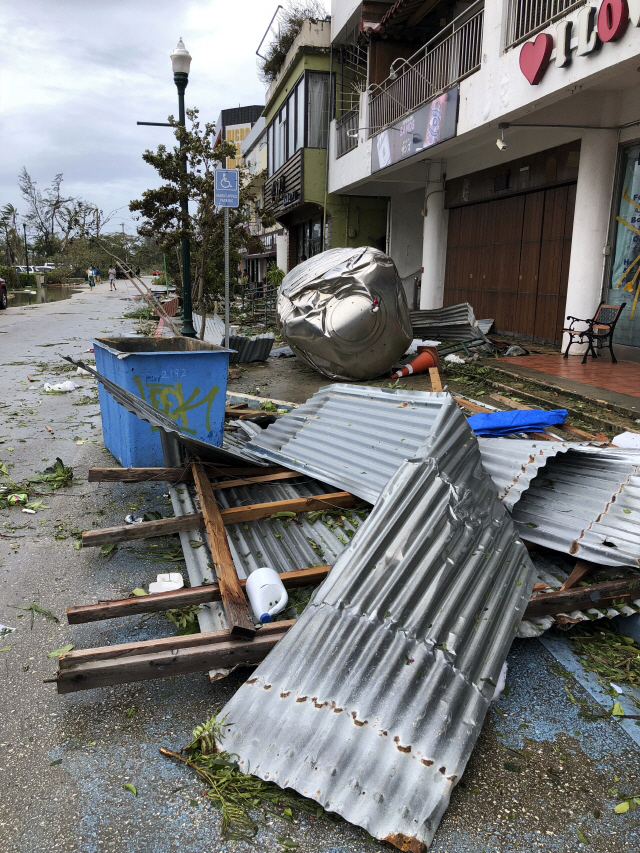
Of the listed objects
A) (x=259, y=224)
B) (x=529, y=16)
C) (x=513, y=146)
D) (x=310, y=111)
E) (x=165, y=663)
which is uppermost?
(x=310, y=111)

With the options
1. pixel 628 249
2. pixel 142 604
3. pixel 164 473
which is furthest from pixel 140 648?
pixel 628 249

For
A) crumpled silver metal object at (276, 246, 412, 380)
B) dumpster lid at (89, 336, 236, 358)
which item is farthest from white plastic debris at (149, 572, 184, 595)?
crumpled silver metal object at (276, 246, 412, 380)

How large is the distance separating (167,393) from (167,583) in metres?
2.29

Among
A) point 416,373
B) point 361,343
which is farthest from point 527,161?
point 361,343

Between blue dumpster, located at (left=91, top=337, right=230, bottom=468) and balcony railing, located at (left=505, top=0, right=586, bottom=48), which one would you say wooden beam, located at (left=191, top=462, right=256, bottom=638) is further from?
balcony railing, located at (left=505, top=0, right=586, bottom=48)

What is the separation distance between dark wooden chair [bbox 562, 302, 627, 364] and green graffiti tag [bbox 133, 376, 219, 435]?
6.59 meters

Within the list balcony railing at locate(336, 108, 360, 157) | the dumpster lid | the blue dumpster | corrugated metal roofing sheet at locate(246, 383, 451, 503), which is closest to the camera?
corrugated metal roofing sheet at locate(246, 383, 451, 503)

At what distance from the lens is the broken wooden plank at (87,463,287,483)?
4453 mm

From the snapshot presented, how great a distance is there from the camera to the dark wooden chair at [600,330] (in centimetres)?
962

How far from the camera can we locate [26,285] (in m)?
48.4

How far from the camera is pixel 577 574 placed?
3.20 metres

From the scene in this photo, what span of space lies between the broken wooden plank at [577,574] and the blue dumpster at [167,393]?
129 inches

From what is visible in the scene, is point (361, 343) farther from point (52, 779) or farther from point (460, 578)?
point (52, 779)

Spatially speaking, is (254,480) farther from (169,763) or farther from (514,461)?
(169,763)
